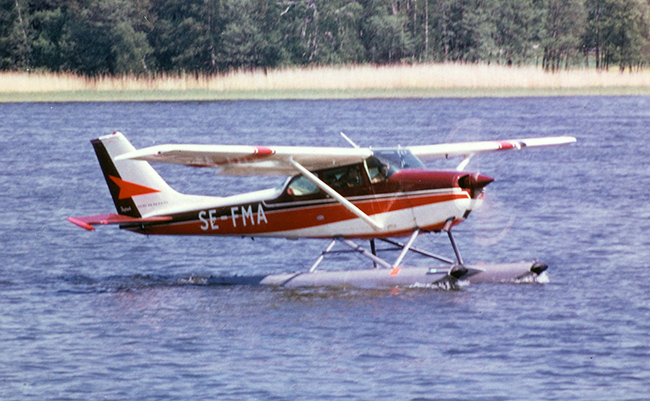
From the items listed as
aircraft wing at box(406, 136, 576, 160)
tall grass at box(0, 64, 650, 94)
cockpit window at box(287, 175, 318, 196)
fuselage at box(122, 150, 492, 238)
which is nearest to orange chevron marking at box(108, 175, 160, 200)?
fuselage at box(122, 150, 492, 238)

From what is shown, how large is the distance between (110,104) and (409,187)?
48.6 m

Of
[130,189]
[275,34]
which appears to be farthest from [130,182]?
[275,34]

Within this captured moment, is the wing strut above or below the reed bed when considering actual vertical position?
above

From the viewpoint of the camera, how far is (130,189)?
15258mm

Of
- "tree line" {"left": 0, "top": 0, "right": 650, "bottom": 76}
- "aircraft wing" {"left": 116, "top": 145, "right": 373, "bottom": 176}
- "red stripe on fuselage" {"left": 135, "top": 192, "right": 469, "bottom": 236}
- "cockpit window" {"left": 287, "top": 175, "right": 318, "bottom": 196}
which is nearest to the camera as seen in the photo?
"aircraft wing" {"left": 116, "top": 145, "right": 373, "bottom": 176}

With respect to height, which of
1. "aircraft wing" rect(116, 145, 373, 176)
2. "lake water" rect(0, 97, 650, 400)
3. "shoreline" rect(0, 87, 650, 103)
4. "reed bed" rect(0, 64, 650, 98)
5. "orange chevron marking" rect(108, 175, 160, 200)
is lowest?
"shoreline" rect(0, 87, 650, 103)

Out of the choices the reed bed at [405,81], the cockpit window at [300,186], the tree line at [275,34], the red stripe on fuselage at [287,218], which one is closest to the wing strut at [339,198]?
the red stripe on fuselage at [287,218]

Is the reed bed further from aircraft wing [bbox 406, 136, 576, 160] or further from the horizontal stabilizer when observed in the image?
the horizontal stabilizer

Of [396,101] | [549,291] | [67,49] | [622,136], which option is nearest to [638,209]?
[549,291]

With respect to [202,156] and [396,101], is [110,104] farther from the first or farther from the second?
[202,156]

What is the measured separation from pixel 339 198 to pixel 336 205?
29 centimetres

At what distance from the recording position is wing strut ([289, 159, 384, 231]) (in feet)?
45.1

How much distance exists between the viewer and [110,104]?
60.1 metres

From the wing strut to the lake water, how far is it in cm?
93
